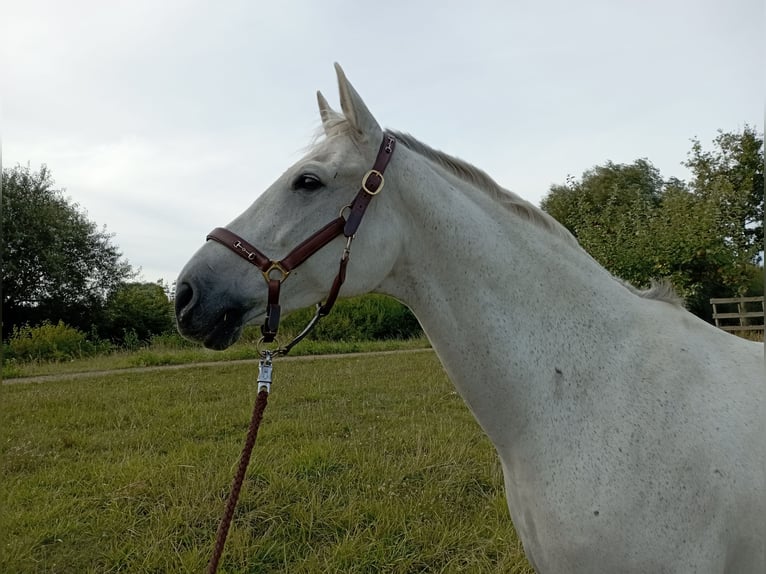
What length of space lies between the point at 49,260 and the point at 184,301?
22.3 meters

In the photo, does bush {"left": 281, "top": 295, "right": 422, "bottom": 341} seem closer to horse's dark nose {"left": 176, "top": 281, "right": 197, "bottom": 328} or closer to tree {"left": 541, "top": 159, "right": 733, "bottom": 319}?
tree {"left": 541, "top": 159, "right": 733, "bottom": 319}

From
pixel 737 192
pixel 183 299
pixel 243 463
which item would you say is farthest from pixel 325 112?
pixel 737 192

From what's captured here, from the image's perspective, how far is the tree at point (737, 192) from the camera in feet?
36.5

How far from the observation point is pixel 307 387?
7.81m

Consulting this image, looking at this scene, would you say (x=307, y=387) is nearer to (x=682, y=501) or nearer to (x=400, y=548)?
(x=400, y=548)

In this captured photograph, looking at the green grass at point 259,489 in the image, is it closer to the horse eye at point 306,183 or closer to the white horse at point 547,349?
the white horse at point 547,349

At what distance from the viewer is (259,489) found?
3.80 m

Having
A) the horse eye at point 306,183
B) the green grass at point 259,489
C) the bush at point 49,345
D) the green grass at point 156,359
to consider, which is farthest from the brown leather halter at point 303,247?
the bush at point 49,345

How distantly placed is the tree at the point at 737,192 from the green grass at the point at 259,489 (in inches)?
338

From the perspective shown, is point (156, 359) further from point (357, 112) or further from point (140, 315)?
point (357, 112)

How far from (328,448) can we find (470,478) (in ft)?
4.53

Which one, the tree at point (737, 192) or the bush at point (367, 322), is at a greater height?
the tree at point (737, 192)

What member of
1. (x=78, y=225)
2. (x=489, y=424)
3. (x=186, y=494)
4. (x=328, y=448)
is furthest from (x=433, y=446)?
(x=78, y=225)

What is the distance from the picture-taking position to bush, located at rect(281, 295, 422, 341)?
57.6 ft
